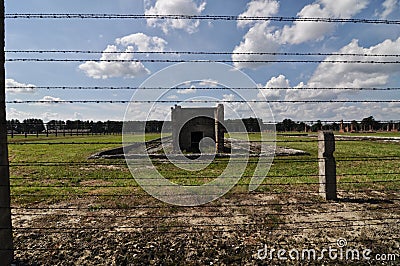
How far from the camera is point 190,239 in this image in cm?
410

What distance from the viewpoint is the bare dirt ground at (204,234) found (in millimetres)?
3541

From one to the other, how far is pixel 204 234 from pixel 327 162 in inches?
140

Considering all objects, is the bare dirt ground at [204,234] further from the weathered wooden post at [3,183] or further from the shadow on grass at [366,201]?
the weathered wooden post at [3,183]

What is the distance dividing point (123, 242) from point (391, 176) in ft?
31.4

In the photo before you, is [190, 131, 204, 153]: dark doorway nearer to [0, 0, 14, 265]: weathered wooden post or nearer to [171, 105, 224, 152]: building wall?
[171, 105, 224, 152]: building wall

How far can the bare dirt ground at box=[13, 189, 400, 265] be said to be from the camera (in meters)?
3.54

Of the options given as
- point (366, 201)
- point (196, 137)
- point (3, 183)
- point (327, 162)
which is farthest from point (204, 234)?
point (196, 137)

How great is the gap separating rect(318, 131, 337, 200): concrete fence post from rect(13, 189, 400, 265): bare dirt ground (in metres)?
0.35

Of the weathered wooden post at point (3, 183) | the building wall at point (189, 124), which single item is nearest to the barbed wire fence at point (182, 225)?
the weathered wooden post at point (3, 183)

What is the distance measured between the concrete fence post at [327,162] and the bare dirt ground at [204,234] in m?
0.35

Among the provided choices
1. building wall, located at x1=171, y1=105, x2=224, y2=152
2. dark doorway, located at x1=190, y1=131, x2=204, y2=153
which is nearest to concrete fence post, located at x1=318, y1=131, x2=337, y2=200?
building wall, located at x1=171, y1=105, x2=224, y2=152

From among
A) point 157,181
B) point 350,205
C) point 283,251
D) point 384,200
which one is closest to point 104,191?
point 157,181

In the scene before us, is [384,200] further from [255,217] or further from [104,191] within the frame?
[104,191]

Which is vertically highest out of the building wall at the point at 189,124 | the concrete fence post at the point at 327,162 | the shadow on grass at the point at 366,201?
the building wall at the point at 189,124
